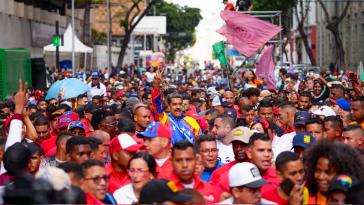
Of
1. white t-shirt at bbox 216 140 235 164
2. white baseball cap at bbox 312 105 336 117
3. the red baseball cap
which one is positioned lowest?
white t-shirt at bbox 216 140 235 164

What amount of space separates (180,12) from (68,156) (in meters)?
119

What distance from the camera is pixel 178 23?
128m

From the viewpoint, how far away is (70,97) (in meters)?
19.4

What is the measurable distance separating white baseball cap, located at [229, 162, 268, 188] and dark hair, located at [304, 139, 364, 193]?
397mm

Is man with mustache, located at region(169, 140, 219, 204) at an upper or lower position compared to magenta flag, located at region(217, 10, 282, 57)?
lower

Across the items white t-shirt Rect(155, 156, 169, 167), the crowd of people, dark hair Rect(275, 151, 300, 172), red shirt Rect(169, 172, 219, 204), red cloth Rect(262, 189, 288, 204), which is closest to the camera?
the crowd of people

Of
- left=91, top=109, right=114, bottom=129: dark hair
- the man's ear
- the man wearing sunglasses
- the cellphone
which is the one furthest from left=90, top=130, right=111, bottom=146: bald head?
the cellphone

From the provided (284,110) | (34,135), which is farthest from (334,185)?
(284,110)

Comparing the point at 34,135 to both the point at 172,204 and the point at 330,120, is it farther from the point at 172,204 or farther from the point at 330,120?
the point at 172,204

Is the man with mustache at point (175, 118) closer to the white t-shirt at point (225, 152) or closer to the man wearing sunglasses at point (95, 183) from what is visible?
the white t-shirt at point (225, 152)

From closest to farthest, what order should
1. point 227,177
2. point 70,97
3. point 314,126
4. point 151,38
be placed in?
point 227,177
point 314,126
point 70,97
point 151,38

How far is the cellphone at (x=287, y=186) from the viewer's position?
26.9 feet

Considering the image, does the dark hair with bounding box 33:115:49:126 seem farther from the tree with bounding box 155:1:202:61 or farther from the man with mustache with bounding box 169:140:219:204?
the tree with bounding box 155:1:202:61

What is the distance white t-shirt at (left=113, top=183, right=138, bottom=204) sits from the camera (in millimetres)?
8656
